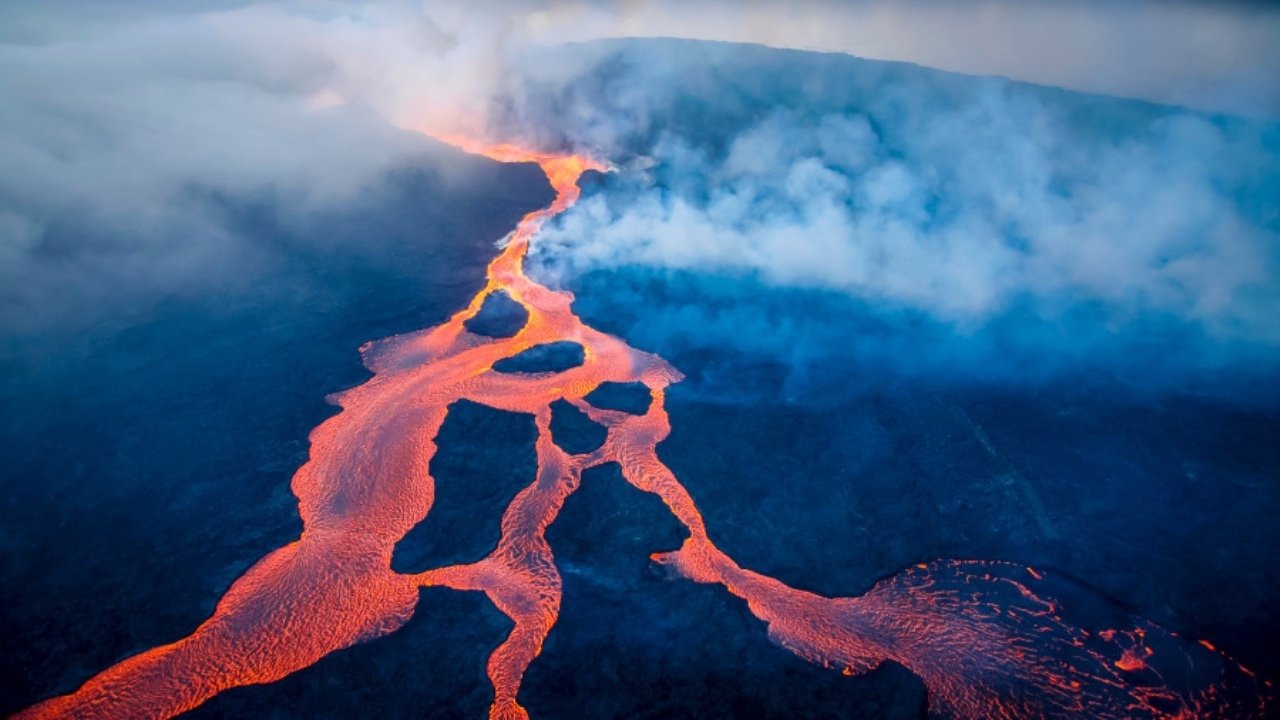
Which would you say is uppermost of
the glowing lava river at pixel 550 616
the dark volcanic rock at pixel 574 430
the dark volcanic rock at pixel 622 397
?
the dark volcanic rock at pixel 622 397

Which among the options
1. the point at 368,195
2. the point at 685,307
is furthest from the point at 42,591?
the point at 368,195

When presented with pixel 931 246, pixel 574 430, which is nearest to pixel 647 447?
pixel 574 430

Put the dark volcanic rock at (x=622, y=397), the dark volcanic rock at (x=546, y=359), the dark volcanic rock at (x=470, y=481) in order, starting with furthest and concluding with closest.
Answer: the dark volcanic rock at (x=546, y=359) → the dark volcanic rock at (x=622, y=397) → the dark volcanic rock at (x=470, y=481)

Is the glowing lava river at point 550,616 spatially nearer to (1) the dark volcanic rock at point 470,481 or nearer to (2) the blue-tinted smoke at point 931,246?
(1) the dark volcanic rock at point 470,481

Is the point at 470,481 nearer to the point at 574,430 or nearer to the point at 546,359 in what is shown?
the point at 574,430

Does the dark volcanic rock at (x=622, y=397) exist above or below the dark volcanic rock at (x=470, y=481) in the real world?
above

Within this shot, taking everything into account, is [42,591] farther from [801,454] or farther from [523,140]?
[523,140]

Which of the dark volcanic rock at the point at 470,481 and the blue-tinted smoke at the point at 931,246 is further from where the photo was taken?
the blue-tinted smoke at the point at 931,246

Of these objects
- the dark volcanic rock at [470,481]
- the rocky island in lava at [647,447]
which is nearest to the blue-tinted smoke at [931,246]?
the rocky island in lava at [647,447]
